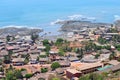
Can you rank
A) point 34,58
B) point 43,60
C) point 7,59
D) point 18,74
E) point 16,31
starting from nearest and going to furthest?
point 18,74 < point 43,60 < point 7,59 < point 34,58 < point 16,31

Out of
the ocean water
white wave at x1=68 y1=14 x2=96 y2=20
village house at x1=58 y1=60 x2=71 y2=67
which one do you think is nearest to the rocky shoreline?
the ocean water

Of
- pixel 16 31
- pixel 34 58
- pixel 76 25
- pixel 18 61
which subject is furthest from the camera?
pixel 76 25

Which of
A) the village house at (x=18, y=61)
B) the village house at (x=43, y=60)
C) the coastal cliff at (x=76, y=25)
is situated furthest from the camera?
the coastal cliff at (x=76, y=25)

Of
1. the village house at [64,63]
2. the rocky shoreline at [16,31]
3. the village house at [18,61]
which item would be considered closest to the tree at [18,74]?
the village house at [64,63]

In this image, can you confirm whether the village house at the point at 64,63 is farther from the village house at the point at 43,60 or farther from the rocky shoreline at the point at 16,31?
the rocky shoreline at the point at 16,31

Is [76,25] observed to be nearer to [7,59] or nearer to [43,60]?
[43,60]

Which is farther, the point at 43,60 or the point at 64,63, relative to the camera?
the point at 43,60

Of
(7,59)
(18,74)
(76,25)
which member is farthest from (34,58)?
(76,25)

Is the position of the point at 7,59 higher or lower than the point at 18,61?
higher

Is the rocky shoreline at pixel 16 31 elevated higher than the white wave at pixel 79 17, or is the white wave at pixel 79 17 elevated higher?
the white wave at pixel 79 17

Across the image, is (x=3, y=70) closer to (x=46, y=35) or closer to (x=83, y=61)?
(x=83, y=61)
